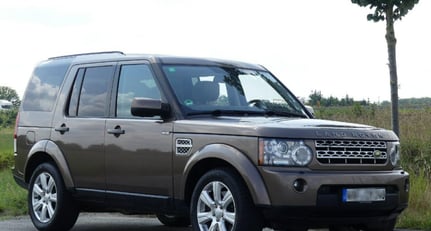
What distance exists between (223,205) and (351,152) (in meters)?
1.18

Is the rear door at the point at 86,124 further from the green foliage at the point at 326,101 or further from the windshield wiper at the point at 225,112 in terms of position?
the green foliage at the point at 326,101

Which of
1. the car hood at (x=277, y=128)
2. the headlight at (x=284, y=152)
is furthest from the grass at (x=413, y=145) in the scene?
the headlight at (x=284, y=152)

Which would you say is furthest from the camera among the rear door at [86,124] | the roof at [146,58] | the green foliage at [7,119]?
the green foliage at [7,119]

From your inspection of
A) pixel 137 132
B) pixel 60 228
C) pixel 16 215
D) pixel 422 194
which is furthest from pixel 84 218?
pixel 422 194

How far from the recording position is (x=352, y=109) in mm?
17203

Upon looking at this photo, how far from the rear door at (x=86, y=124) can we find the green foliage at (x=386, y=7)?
3.83m

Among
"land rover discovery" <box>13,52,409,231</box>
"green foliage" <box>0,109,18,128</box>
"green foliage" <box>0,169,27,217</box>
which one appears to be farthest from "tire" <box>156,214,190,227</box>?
"green foliage" <box>0,109,18,128</box>

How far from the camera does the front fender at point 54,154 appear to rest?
30.1 ft

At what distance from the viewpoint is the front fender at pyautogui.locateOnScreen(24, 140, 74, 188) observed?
9164 mm

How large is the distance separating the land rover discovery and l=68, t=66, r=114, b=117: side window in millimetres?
14

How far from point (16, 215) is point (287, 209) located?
5.82m

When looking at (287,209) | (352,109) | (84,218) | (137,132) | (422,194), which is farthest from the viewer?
(352,109)

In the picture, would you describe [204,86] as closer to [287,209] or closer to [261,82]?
[261,82]

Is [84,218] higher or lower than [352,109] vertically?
lower
